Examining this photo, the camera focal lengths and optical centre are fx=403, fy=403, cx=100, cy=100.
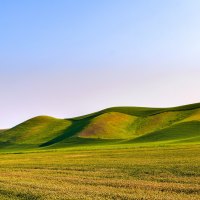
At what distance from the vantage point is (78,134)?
13050cm

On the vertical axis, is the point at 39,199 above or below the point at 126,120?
below

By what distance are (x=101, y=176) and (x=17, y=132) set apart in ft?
424

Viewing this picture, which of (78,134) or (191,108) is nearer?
(78,134)

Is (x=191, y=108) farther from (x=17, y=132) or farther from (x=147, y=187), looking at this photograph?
(x=147, y=187)

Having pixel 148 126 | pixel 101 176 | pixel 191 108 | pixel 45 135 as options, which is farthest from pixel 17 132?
pixel 101 176

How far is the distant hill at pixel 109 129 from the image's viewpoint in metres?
117

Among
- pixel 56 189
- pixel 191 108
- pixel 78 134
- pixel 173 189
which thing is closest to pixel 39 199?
pixel 56 189

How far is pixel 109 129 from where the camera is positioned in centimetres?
13525

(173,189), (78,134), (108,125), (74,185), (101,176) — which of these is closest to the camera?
(173,189)

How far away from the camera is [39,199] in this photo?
79.2 feet

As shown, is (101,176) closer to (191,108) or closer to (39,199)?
(39,199)

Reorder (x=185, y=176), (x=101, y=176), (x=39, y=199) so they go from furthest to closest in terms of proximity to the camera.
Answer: (x=101, y=176), (x=185, y=176), (x=39, y=199)

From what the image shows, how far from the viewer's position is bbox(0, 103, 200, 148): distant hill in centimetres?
11656

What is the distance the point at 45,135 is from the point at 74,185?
12226cm
